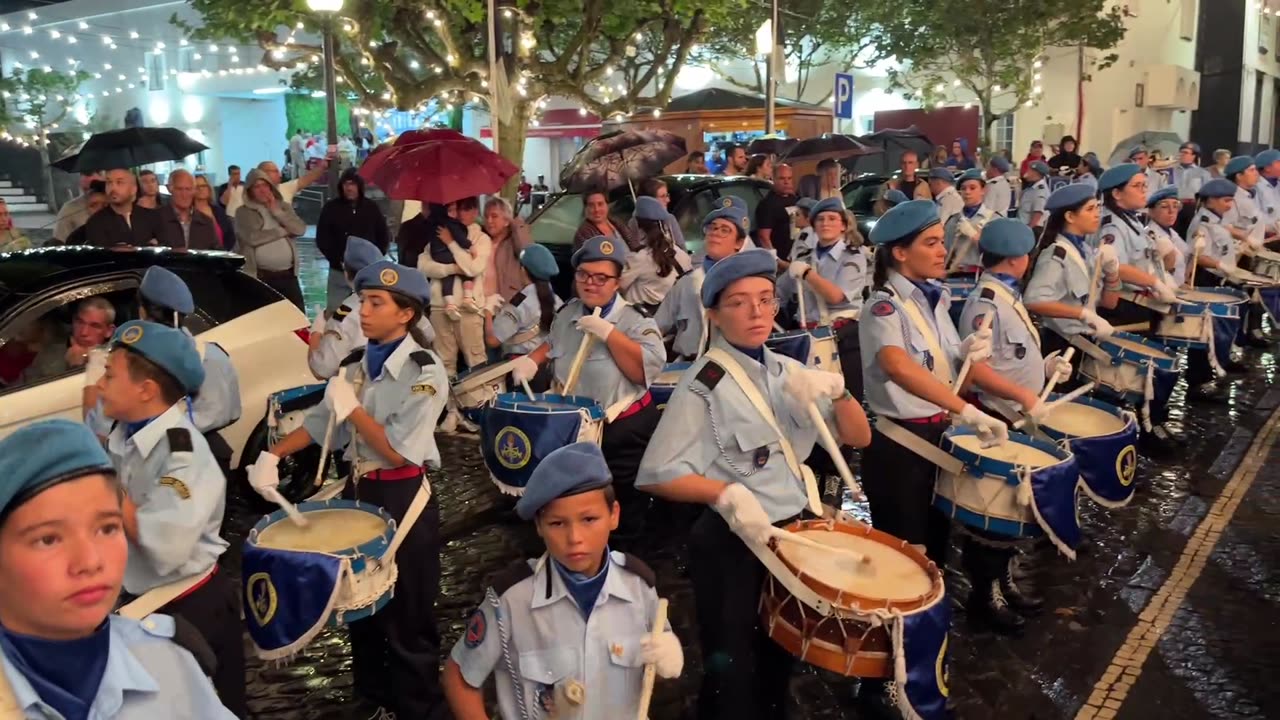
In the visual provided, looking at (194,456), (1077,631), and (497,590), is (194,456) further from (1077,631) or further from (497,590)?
(1077,631)

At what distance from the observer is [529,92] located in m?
12.7

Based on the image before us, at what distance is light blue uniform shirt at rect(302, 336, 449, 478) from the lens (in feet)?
12.9

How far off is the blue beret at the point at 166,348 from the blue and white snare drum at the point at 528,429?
2047 mm

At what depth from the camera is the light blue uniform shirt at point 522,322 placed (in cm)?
688

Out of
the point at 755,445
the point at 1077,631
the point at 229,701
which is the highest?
the point at 755,445

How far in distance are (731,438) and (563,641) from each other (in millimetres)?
973

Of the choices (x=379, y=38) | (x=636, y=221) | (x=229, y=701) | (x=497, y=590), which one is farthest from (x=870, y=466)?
(x=379, y=38)

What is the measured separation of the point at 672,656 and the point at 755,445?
0.91 m

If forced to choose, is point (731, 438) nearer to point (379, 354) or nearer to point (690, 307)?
point (379, 354)

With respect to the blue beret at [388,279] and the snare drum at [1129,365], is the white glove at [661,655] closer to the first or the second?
the blue beret at [388,279]

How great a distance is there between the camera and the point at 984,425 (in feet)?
14.1

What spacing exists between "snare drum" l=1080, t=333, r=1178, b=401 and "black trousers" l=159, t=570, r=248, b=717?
18.6 ft

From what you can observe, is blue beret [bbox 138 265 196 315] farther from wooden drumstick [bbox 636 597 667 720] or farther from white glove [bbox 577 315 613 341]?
wooden drumstick [bbox 636 597 667 720]

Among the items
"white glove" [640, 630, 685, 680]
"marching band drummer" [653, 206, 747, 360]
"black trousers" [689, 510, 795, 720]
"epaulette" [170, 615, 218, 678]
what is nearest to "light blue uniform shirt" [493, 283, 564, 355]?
"marching band drummer" [653, 206, 747, 360]
